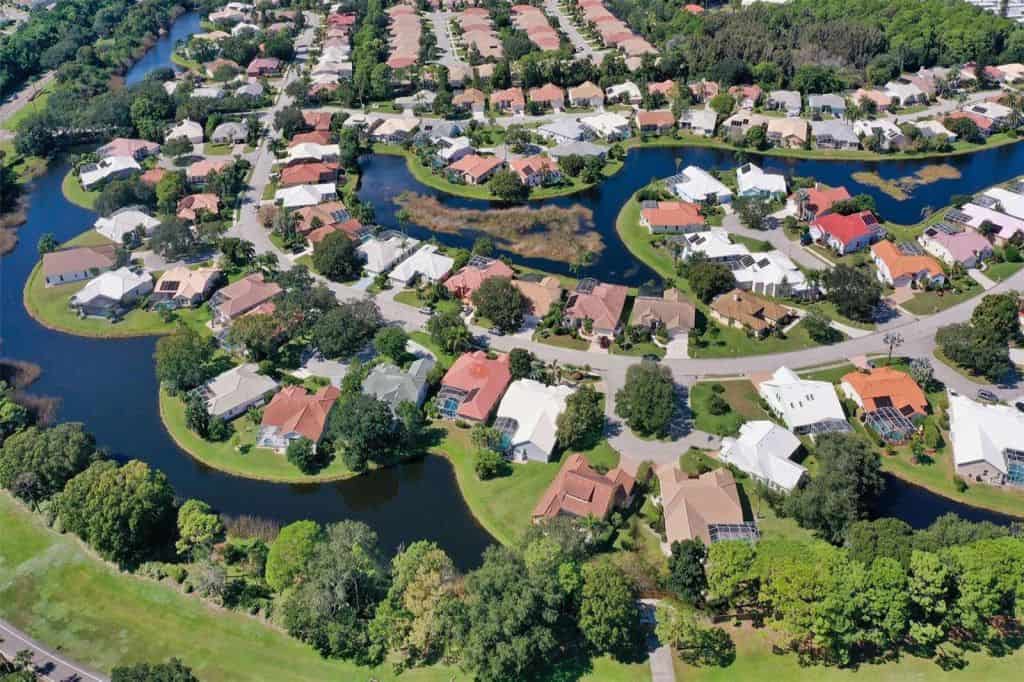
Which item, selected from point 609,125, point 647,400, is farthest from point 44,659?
point 609,125

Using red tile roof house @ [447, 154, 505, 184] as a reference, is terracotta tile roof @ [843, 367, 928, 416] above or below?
above

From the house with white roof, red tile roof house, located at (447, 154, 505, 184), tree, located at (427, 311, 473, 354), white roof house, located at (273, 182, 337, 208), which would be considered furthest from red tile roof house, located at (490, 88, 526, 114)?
the house with white roof

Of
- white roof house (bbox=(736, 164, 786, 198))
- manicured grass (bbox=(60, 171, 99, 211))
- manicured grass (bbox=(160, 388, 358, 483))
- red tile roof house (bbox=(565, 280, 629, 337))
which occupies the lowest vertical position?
manicured grass (bbox=(60, 171, 99, 211))

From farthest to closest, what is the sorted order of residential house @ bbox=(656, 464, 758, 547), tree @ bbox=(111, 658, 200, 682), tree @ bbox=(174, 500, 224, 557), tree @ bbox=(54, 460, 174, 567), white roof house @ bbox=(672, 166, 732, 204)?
white roof house @ bbox=(672, 166, 732, 204) → tree @ bbox=(174, 500, 224, 557) → tree @ bbox=(54, 460, 174, 567) → residential house @ bbox=(656, 464, 758, 547) → tree @ bbox=(111, 658, 200, 682)

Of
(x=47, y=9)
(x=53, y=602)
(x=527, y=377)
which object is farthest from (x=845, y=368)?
(x=47, y=9)

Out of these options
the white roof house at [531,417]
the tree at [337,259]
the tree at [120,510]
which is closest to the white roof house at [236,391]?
the tree at [120,510]

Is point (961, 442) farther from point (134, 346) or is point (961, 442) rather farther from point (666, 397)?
point (134, 346)

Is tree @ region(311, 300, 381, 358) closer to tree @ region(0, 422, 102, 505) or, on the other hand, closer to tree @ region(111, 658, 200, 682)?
tree @ region(0, 422, 102, 505)
